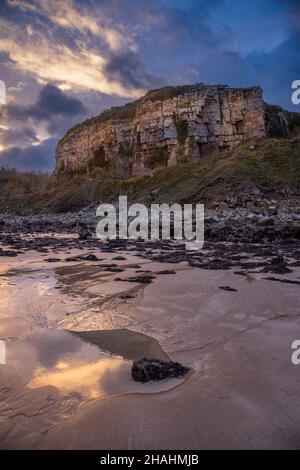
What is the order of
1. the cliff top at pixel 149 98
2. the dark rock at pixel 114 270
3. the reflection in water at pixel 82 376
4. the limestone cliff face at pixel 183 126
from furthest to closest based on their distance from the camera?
the cliff top at pixel 149 98 < the limestone cliff face at pixel 183 126 < the dark rock at pixel 114 270 < the reflection in water at pixel 82 376

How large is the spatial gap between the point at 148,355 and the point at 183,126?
159ft

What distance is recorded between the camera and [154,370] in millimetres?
2271

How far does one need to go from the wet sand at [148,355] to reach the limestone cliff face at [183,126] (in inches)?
1702

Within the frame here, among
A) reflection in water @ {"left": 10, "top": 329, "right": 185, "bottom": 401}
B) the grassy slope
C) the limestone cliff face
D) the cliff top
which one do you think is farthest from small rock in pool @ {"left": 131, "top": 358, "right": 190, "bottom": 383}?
the cliff top

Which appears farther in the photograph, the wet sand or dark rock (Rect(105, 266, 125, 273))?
dark rock (Rect(105, 266, 125, 273))

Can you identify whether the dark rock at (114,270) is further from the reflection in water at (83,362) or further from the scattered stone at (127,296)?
the reflection in water at (83,362)

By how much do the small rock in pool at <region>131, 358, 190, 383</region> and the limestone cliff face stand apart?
147 feet

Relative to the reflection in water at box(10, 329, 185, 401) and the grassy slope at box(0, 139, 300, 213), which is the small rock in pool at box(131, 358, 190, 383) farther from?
the grassy slope at box(0, 139, 300, 213)

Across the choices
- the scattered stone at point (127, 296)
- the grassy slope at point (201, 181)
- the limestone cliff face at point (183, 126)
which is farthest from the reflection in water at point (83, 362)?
the limestone cliff face at point (183, 126)

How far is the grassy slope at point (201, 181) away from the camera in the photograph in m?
24.2

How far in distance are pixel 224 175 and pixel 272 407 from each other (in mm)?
24301

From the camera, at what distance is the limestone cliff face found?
152ft

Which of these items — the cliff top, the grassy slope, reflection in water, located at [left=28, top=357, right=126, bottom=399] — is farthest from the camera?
the cliff top
